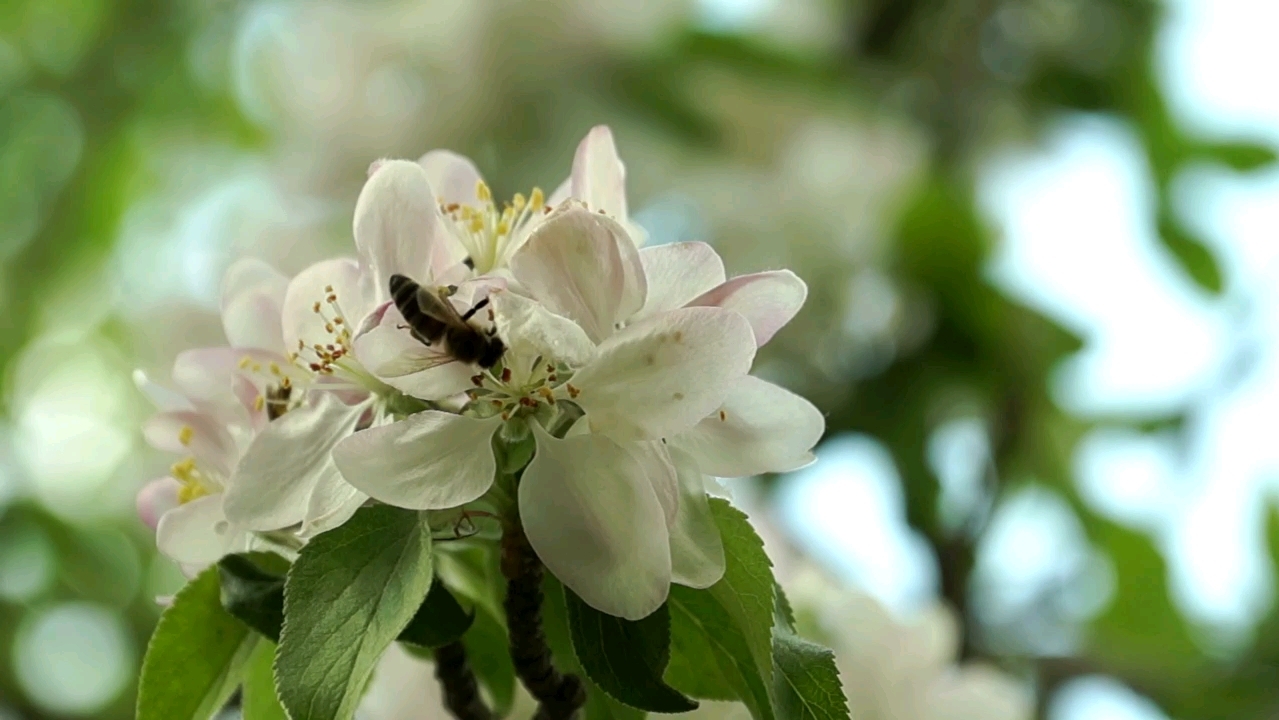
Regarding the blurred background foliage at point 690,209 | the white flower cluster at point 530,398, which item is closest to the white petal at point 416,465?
the white flower cluster at point 530,398

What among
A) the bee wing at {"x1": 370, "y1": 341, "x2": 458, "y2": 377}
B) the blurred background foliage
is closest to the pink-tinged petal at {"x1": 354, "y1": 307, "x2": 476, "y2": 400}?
the bee wing at {"x1": 370, "y1": 341, "x2": 458, "y2": 377}

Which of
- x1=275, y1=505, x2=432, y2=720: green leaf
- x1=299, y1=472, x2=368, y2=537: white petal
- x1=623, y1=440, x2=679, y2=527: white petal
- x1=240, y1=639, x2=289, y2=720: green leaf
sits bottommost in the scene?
x1=240, y1=639, x2=289, y2=720: green leaf

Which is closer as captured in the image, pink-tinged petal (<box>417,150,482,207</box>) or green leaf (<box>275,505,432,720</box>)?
green leaf (<box>275,505,432,720</box>)

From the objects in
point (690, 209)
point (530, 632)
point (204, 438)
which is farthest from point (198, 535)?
point (690, 209)

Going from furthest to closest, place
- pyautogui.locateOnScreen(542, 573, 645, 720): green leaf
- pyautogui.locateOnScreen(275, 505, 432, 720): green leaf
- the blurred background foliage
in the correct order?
the blurred background foliage < pyautogui.locateOnScreen(542, 573, 645, 720): green leaf < pyautogui.locateOnScreen(275, 505, 432, 720): green leaf

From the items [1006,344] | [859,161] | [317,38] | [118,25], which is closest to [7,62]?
[118,25]

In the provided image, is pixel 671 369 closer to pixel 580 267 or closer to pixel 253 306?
pixel 580 267

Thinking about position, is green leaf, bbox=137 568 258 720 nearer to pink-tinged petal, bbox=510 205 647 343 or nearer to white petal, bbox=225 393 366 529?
white petal, bbox=225 393 366 529
